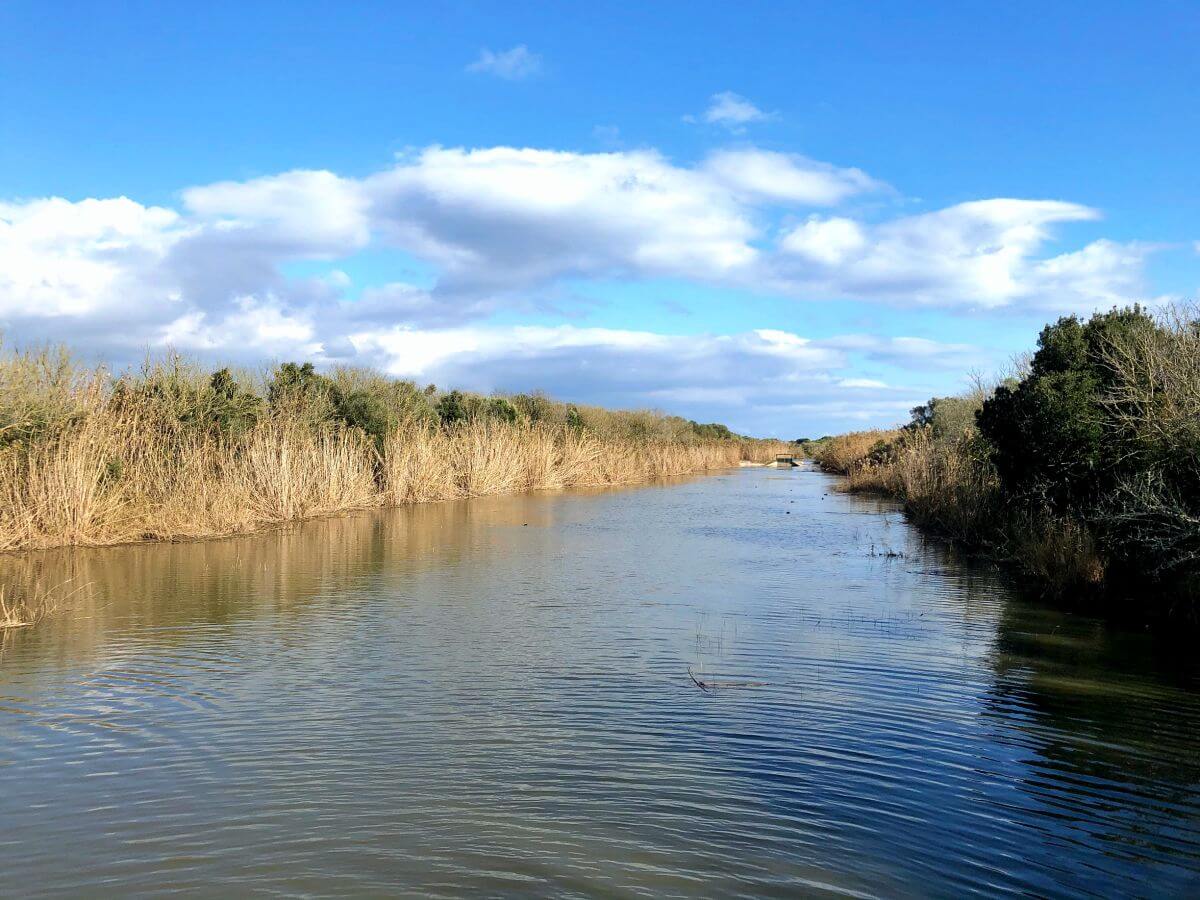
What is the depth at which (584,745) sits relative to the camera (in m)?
5.57

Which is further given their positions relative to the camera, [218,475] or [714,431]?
[714,431]

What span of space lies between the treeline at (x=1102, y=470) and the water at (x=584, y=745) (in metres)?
Answer: 1.13

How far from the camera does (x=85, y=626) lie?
8.75 metres

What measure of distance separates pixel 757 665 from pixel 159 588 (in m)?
7.59

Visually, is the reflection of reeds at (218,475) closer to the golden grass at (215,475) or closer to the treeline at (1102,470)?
the golden grass at (215,475)

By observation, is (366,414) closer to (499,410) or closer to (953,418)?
(499,410)

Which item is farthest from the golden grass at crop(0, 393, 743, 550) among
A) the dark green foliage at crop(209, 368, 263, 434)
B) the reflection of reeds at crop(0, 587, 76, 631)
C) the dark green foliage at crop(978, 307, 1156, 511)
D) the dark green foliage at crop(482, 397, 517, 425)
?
the dark green foliage at crop(978, 307, 1156, 511)

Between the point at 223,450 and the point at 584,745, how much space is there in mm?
15133

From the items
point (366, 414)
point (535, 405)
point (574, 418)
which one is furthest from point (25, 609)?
point (574, 418)

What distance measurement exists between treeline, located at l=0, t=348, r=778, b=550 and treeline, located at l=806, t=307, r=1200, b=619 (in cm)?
1395

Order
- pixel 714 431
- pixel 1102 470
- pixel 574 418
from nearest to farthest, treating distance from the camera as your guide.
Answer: pixel 1102 470 < pixel 574 418 < pixel 714 431

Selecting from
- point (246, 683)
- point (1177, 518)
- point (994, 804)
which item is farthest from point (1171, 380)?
point (246, 683)

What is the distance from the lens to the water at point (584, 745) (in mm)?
4105

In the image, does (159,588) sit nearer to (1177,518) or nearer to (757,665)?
(757,665)
